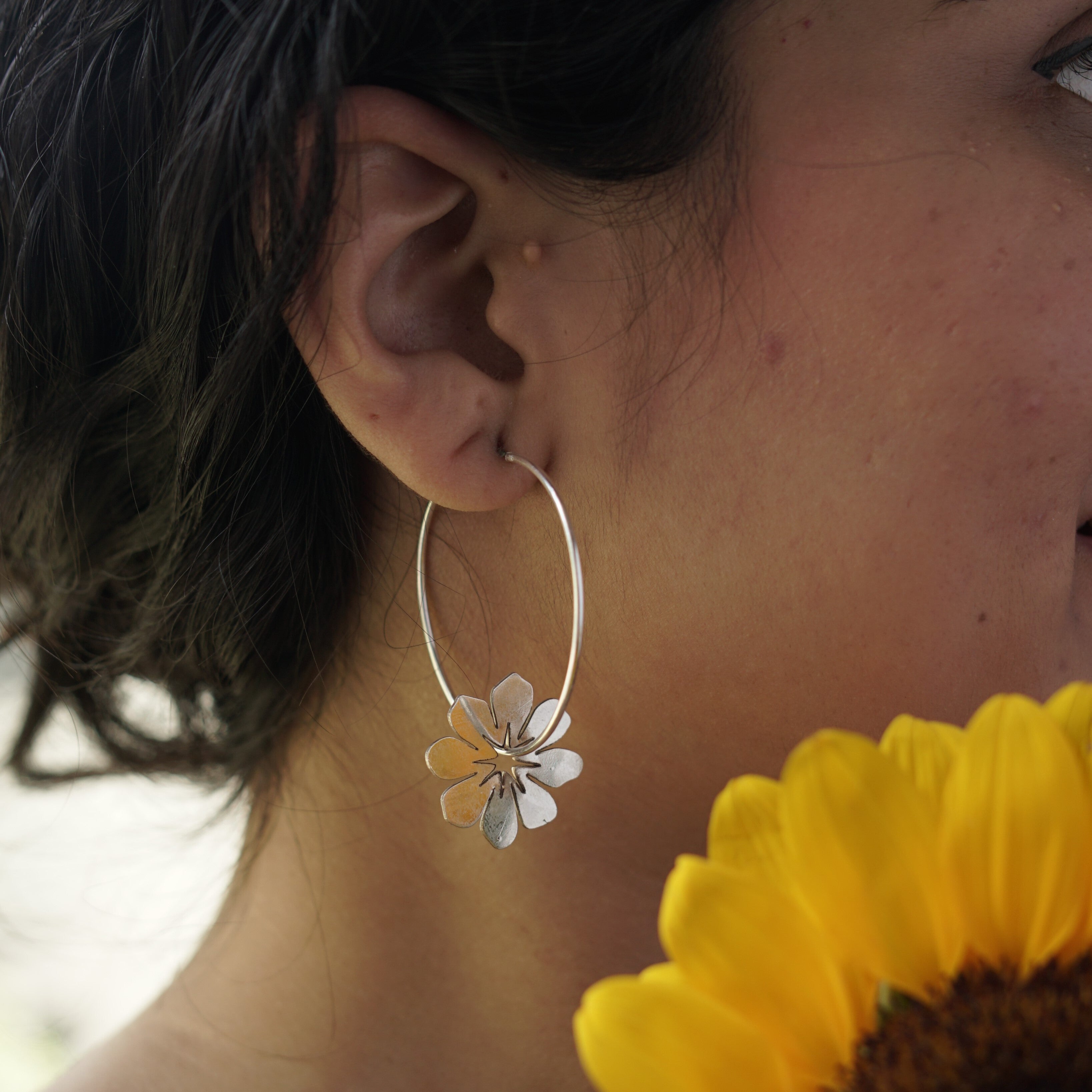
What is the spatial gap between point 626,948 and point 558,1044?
0.10m

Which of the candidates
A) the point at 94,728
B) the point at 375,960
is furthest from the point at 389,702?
the point at 94,728

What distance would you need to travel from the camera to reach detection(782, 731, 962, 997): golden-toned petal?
1.23 ft

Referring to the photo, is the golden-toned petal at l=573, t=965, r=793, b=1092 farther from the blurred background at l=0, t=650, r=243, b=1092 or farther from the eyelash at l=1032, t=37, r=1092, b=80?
the blurred background at l=0, t=650, r=243, b=1092

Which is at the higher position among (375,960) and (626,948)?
(626,948)

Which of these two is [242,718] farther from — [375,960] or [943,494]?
[943,494]

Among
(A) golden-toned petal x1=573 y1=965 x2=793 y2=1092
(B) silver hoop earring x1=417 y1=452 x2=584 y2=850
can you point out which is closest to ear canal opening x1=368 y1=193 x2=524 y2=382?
(B) silver hoop earring x1=417 y1=452 x2=584 y2=850

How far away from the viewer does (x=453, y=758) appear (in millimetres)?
739

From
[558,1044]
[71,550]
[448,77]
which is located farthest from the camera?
[71,550]

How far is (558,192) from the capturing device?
2.43ft

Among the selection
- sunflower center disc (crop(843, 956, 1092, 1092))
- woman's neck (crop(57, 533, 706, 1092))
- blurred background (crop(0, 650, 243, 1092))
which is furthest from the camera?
blurred background (crop(0, 650, 243, 1092))

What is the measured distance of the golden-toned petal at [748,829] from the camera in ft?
1.36

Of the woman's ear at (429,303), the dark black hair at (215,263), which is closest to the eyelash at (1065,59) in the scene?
the dark black hair at (215,263)

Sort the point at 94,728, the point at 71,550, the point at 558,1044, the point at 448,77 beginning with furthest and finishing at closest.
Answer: the point at 94,728 < the point at 71,550 < the point at 558,1044 < the point at 448,77

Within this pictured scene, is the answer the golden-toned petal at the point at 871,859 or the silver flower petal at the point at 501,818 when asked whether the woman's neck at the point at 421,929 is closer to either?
the silver flower petal at the point at 501,818
